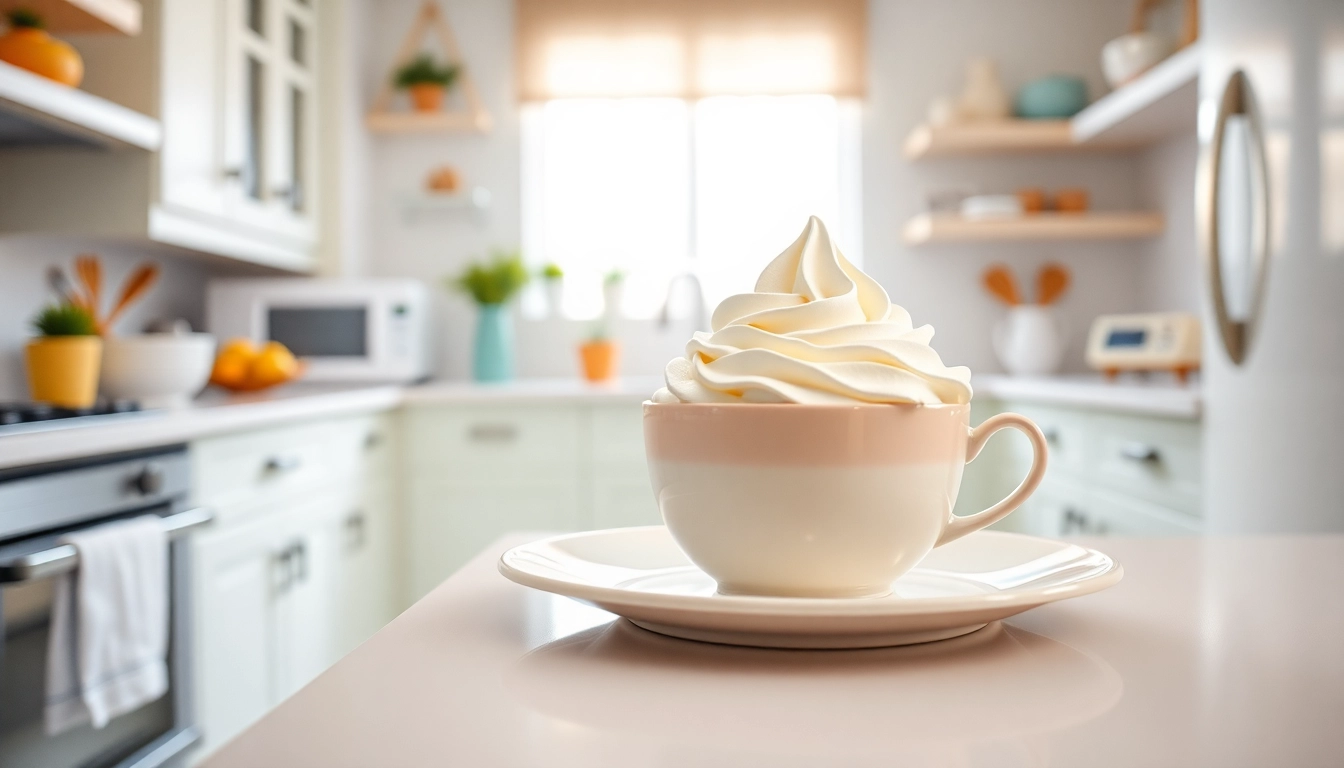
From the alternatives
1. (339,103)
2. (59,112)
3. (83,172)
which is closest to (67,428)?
(59,112)

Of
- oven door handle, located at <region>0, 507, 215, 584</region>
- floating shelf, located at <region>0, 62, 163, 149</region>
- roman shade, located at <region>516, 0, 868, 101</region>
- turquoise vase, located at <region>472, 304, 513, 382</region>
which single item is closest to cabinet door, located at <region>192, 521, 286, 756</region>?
oven door handle, located at <region>0, 507, 215, 584</region>

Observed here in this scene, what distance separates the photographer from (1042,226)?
351 cm

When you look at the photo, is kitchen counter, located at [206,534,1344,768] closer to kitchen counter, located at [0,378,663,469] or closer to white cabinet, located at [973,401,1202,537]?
kitchen counter, located at [0,378,663,469]

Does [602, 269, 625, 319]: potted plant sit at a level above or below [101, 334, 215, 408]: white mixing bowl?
above

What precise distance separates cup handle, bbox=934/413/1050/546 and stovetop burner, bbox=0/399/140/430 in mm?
1435

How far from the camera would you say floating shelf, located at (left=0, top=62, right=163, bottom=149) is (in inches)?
69.1

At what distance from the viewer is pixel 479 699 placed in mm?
389

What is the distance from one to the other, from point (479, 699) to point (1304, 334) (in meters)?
1.81

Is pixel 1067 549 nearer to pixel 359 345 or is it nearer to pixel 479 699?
pixel 479 699

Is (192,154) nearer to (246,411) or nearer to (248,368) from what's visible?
(248,368)

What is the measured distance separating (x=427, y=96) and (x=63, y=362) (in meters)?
1.99

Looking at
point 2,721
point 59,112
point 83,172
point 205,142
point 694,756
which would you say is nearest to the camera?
point 694,756

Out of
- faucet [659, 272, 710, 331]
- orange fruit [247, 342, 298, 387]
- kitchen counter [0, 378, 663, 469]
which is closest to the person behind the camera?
kitchen counter [0, 378, 663, 469]

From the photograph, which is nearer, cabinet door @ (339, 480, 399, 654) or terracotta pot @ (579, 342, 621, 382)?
cabinet door @ (339, 480, 399, 654)
